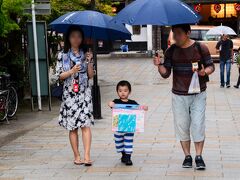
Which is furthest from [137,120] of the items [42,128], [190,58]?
[42,128]

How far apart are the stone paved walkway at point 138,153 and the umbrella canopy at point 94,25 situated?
1692mm

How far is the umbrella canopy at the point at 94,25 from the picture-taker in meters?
7.03

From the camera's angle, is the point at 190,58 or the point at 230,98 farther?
the point at 230,98

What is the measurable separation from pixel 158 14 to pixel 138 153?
2356 mm

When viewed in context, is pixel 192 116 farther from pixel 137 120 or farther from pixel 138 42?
pixel 138 42

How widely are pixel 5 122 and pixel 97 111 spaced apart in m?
1.85

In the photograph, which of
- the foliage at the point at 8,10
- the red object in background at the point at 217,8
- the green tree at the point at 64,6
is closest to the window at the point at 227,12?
the red object in background at the point at 217,8

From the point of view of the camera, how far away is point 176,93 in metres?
6.54

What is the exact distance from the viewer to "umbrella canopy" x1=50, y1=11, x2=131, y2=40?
23.1 feet

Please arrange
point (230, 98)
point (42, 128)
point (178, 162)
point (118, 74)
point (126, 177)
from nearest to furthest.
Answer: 1. point (126, 177)
2. point (178, 162)
3. point (42, 128)
4. point (230, 98)
5. point (118, 74)

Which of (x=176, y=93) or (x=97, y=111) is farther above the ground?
(x=176, y=93)

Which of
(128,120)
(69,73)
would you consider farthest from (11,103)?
(128,120)

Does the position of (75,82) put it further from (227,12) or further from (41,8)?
(227,12)

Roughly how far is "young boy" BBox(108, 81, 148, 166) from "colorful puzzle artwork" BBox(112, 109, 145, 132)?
0.35 feet
